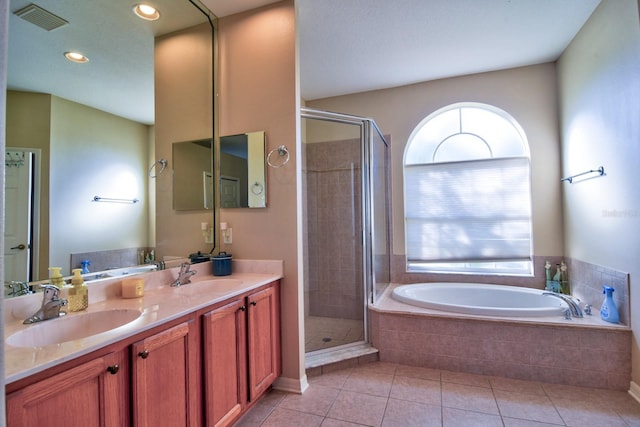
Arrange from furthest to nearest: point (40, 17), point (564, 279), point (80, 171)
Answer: point (564, 279)
point (80, 171)
point (40, 17)

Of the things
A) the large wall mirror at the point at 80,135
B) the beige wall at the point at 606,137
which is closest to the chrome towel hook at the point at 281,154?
the large wall mirror at the point at 80,135

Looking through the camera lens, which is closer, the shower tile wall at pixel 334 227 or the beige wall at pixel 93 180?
the beige wall at pixel 93 180

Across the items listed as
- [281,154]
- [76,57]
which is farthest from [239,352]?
[76,57]

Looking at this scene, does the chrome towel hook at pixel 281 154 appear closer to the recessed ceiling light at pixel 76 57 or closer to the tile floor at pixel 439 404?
the recessed ceiling light at pixel 76 57

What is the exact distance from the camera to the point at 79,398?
3.10ft

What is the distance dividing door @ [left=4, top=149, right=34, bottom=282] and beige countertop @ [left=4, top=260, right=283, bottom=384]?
126mm

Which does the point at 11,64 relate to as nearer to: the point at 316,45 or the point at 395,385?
the point at 316,45

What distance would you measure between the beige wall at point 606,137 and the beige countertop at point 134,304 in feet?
7.88

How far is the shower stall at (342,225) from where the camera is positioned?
115 inches

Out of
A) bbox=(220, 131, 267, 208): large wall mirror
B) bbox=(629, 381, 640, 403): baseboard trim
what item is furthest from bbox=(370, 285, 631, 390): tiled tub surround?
bbox=(220, 131, 267, 208): large wall mirror

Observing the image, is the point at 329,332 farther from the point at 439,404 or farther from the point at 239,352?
the point at 239,352

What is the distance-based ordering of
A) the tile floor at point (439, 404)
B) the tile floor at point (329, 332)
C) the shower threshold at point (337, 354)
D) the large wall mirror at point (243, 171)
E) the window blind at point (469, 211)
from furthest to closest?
the window blind at point (469, 211), the tile floor at point (329, 332), the shower threshold at point (337, 354), the large wall mirror at point (243, 171), the tile floor at point (439, 404)

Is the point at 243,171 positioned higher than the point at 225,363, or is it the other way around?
the point at 243,171

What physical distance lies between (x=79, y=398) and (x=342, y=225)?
8.26 ft
